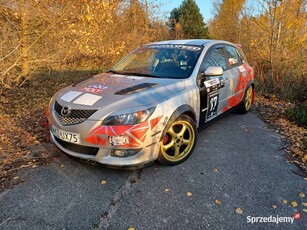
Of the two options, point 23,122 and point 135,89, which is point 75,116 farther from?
point 23,122

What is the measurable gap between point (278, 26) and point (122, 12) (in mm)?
6431

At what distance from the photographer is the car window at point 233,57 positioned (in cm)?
494

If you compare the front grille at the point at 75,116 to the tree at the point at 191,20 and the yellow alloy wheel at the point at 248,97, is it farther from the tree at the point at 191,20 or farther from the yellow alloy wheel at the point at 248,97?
the tree at the point at 191,20

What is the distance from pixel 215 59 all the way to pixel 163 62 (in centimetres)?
96

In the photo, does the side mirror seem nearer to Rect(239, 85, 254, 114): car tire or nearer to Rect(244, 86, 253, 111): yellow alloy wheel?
Rect(239, 85, 254, 114): car tire

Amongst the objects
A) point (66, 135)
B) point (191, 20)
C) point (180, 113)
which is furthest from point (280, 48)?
point (191, 20)

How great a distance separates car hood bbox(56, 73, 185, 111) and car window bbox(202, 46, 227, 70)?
0.74 m

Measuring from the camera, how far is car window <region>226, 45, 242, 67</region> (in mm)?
4941

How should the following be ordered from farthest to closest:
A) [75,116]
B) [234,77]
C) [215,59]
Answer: [234,77] → [215,59] → [75,116]

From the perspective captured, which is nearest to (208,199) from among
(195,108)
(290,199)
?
(290,199)

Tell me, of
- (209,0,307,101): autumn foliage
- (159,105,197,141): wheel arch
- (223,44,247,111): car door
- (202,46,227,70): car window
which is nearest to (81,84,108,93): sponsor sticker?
(159,105,197,141): wheel arch

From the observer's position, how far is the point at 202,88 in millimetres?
3840

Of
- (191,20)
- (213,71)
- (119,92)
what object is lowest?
(119,92)

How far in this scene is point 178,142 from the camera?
3.48m
